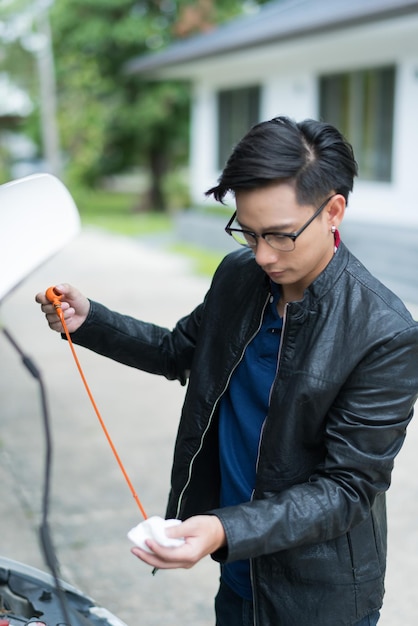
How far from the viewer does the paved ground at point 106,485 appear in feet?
11.6

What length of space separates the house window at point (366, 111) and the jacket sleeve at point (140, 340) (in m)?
11.1

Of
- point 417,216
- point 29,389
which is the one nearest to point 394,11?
point 417,216

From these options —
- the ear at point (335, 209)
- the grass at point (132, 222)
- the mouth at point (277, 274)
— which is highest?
the ear at point (335, 209)

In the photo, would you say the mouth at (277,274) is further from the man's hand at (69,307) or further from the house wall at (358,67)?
the house wall at (358,67)

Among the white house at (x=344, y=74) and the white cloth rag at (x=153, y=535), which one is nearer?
the white cloth rag at (x=153, y=535)

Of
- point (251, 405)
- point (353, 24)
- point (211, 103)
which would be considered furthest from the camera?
point (211, 103)

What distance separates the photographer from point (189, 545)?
4.51ft

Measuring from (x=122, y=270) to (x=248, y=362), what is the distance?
11175 millimetres

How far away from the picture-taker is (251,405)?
1775 millimetres

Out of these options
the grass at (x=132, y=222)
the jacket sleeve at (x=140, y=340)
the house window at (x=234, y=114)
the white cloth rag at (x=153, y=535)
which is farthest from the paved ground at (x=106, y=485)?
the house window at (x=234, y=114)

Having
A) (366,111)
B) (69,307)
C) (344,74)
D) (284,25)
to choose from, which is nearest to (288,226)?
(69,307)

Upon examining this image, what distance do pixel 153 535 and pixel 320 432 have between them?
430 millimetres

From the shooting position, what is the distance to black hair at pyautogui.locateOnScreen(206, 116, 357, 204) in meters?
1.51

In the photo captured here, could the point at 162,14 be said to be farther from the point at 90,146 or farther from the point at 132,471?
the point at 132,471
